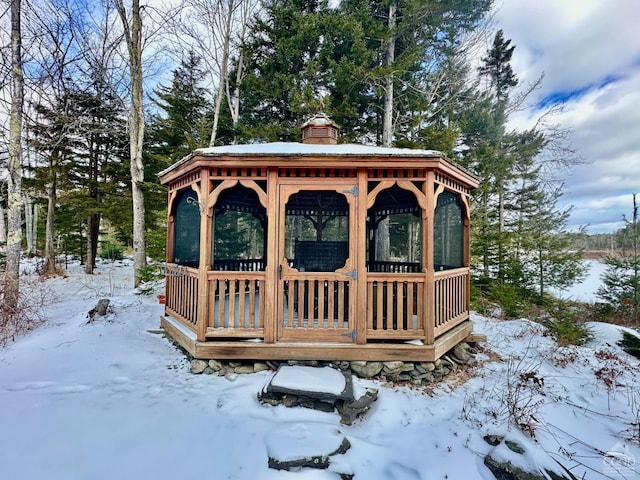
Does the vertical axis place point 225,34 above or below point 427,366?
above

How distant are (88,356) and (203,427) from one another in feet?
8.16

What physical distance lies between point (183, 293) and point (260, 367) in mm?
1703

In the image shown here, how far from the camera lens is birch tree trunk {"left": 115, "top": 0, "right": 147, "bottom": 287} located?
8781 mm

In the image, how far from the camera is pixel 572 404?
3797 mm

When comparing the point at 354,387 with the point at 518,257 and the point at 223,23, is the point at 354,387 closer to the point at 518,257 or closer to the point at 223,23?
the point at 518,257

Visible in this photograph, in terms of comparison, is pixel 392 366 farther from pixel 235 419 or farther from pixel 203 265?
pixel 203 265

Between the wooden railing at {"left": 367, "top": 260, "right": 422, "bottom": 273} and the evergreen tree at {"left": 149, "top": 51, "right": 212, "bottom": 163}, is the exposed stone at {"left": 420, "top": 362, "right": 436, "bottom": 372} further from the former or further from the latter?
the evergreen tree at {"left": 149, "top": 51, "right": 212, "bottom": 163}

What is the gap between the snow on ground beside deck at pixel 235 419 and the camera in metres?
2.45

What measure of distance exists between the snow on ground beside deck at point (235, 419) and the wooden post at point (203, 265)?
0.66 m

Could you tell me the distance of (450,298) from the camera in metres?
4.60

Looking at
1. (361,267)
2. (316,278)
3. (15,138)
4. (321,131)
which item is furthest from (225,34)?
(361,267)

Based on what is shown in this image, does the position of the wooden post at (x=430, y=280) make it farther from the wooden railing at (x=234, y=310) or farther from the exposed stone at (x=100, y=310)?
the exposed stone at (x=100, y=310)

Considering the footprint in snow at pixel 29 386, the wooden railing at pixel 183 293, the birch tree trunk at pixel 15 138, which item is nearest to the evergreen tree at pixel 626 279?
the wooden railing at pixel 183 293

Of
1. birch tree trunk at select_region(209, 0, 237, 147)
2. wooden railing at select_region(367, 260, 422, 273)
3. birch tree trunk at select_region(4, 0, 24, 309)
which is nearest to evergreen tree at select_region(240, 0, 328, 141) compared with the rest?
birch tree trunk at select_region(209, 0, 237, 147)
